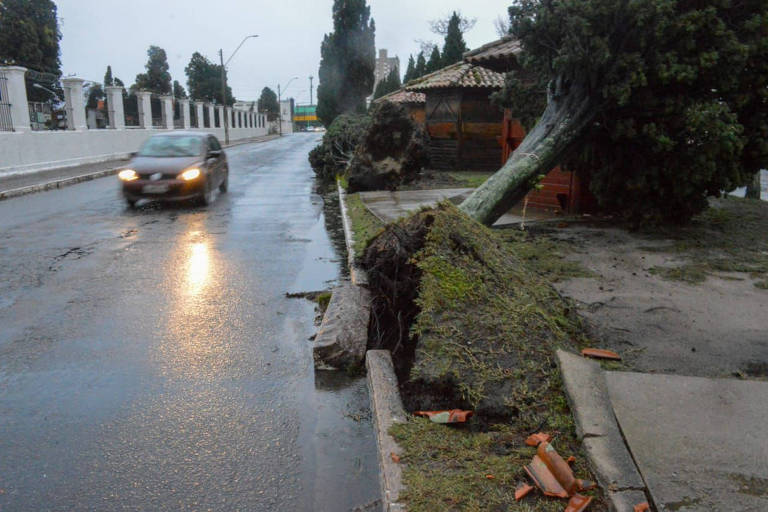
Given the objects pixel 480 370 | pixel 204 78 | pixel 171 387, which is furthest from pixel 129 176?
pixel 204 78

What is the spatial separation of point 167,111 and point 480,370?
35.7 metres

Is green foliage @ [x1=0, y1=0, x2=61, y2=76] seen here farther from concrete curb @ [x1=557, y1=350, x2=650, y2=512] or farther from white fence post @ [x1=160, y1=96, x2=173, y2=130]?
concrete curb @ [x1=557, y1=350, x2=650, y2=512]

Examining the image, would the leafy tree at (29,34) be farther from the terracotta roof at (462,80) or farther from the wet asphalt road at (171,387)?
the wet asphalt road at (171,387)

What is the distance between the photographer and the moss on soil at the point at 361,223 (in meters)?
8.63

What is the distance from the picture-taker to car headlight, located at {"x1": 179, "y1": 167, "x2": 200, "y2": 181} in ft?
42.0

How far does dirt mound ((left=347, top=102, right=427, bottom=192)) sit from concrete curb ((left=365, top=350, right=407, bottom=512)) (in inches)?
442

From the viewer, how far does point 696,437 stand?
3.06 m

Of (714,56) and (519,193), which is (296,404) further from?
(714,56)

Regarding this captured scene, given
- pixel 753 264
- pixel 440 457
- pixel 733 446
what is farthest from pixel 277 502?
pixel 753 264

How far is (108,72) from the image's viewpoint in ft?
238

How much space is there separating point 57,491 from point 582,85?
801 cm

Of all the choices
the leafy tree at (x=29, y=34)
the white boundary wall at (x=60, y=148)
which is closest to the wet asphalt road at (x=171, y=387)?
the white boundary wall at (x=60, y=148)

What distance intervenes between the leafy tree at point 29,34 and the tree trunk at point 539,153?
43.7 metres

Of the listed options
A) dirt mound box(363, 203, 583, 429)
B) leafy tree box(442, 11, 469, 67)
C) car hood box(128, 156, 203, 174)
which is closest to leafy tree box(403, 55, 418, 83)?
leafy tree box(442, 11, 469, 67)
